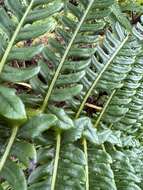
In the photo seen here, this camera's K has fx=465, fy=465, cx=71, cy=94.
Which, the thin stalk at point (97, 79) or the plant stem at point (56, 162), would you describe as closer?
the plant stem at point (56, 162)

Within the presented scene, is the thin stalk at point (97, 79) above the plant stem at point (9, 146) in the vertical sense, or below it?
above

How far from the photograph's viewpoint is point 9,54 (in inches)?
42.8

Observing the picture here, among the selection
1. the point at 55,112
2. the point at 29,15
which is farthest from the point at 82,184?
the point at 29,15

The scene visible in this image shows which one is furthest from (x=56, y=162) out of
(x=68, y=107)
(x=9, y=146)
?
(x=68, y=107)

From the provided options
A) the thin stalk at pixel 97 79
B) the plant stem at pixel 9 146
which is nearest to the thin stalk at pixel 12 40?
the plant stem at pixel 9 146

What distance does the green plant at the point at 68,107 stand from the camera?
3.45 ft

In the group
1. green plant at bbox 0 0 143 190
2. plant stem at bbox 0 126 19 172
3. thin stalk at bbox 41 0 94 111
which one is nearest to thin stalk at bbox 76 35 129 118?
green plant at bbox 0 0 143 190

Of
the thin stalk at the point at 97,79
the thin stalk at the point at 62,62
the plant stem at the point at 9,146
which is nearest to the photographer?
the plant stem at the point at 9,146

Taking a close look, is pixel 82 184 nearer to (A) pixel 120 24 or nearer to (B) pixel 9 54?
(B) pixel 9 54

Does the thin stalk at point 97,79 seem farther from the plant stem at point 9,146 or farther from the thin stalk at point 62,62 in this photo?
the plant stem at point 9,146

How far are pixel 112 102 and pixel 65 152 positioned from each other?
34 cm

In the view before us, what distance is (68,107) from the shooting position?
4.51 feet

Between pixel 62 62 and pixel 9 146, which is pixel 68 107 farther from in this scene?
pixel 9 146

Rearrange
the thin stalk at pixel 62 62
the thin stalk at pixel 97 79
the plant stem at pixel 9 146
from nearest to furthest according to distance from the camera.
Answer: the plant stem at pixel 9 146
the thin stalk at pixel 62 62
the thin stalk at pixel 97 79
